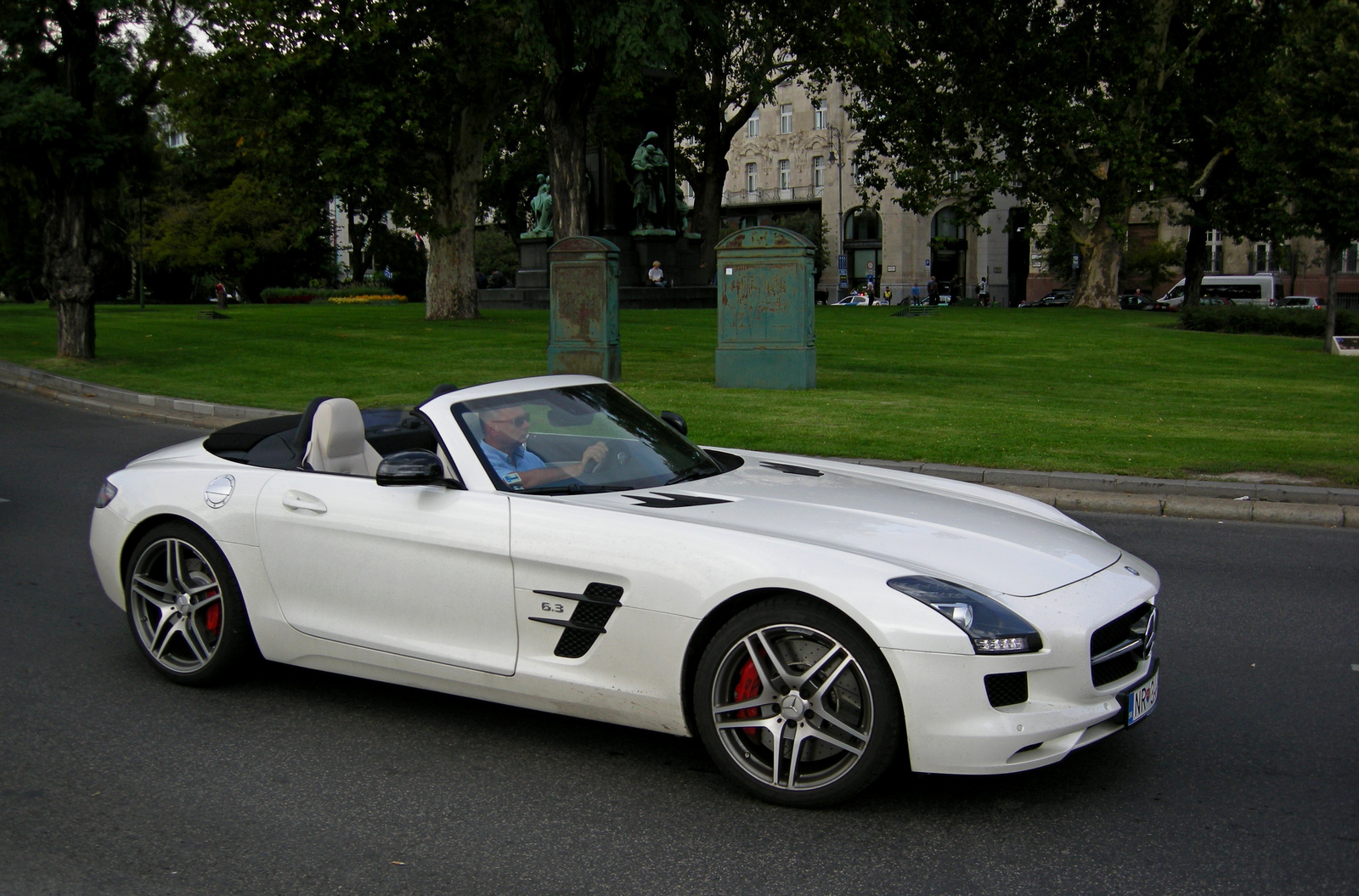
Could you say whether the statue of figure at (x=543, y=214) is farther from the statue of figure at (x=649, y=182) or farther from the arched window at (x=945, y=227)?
the arched window at (x=945, y=227)

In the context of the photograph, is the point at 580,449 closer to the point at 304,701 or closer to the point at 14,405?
the point at 304,701

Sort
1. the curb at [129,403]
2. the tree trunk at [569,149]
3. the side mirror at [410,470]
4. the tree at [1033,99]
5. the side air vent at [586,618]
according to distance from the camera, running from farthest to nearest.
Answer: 1. the tree at [1033,99]
2. the tree trunk at [569,149]
3. the curb at [129,403]
4. the side mirror at [410,470]
5. the side air vent at [586,618]

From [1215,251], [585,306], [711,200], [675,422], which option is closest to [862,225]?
[1215,251]

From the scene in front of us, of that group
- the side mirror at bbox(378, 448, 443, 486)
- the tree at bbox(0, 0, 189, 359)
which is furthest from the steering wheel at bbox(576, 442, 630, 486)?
the tree at bbox(0, 0, 189, 359)

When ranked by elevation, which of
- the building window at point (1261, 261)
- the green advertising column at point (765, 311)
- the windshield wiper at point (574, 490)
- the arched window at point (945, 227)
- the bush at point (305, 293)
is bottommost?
the windshield wiper at point (574, 490)

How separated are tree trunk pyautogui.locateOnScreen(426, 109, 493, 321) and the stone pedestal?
183 inches

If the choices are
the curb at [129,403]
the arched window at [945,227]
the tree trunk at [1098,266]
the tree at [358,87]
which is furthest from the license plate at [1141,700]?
the arched window at [945,227]

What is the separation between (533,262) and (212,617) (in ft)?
109

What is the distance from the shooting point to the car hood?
3.91 metres

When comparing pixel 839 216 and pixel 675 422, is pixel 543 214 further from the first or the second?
pixel 839 216

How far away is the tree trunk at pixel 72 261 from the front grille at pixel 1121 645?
61.6 feet

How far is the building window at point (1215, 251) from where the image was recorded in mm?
71938

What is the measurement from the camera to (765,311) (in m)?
15.7

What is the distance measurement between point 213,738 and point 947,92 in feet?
136
